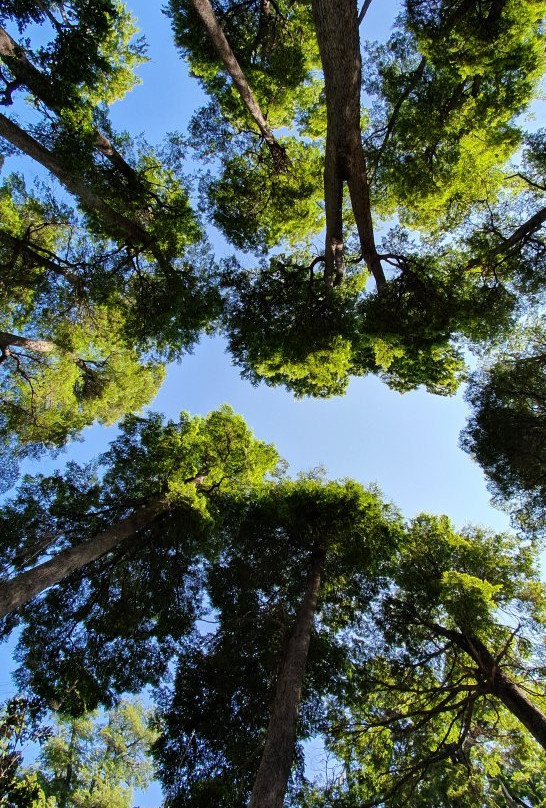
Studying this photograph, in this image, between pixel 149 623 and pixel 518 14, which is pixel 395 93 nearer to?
pixel 518 14

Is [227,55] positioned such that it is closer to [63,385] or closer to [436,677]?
[63,385]

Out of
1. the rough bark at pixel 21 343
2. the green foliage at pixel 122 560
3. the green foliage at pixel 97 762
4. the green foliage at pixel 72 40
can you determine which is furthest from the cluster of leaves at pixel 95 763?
the green foliage at pixel 72 40

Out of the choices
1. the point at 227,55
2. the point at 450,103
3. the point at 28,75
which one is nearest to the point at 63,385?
the point at 28,75

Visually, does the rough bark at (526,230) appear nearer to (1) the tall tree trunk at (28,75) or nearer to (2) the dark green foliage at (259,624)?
(2) the dark green foliage at (259,624)

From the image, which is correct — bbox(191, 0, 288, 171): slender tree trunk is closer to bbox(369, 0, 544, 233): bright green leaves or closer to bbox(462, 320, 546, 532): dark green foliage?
bbox(369, 0, 544, 233): bright green leaves

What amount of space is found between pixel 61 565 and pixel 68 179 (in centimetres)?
785

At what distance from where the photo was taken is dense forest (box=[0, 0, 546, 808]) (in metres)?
8.86

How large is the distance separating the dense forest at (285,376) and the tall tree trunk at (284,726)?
79 millimetres

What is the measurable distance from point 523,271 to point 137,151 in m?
9.78

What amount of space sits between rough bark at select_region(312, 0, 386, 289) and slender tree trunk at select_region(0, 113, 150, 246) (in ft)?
15.4

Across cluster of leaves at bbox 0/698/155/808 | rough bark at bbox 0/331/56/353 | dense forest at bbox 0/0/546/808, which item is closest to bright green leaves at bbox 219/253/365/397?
dense forest at bbox 0/0/546/808

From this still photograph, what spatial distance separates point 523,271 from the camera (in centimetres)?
1020

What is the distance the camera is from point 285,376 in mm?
13219

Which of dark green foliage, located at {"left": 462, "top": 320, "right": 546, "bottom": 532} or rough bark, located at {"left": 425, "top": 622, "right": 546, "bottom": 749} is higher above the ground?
dark green foliage, located at {"left": 462, "top": 320, "right": 546, "bottom": 532}
